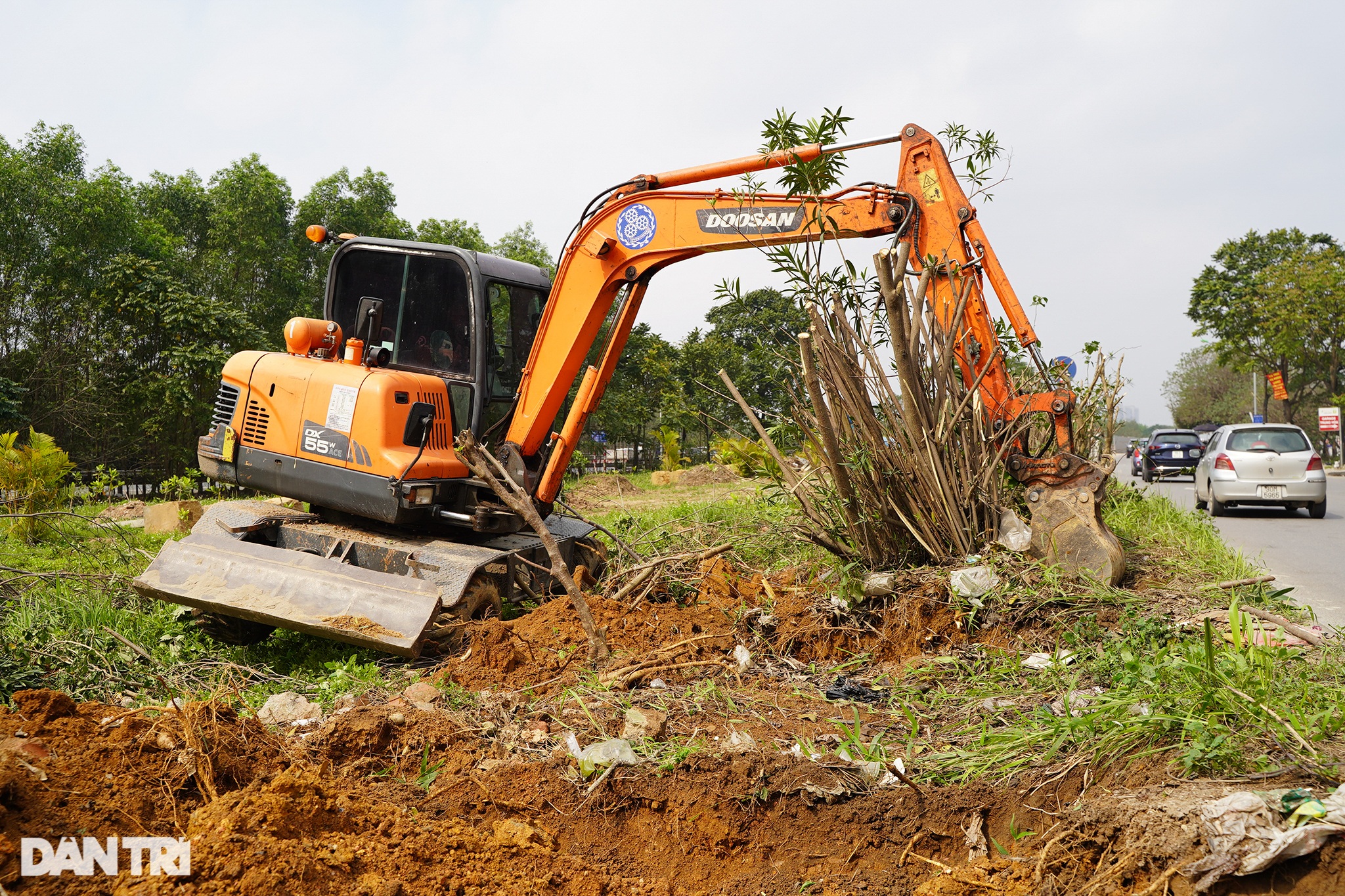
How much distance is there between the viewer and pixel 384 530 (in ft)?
21.4

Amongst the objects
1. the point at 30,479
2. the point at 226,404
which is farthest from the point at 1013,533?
the point at 30,479

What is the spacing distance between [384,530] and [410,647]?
5.33 ft

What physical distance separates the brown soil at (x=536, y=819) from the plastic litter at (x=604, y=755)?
→ 0.21ft

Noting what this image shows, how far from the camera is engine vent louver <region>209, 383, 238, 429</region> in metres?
6.75

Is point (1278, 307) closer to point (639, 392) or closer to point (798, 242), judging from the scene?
point (639, 392)

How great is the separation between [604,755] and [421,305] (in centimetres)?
413

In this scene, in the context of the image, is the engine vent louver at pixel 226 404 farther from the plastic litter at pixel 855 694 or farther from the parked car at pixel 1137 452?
the parked car at pixel 1137 452

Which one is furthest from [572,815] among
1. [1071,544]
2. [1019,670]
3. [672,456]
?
[672,456]

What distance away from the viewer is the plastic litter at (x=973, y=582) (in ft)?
16.8

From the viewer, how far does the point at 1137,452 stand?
25688mm

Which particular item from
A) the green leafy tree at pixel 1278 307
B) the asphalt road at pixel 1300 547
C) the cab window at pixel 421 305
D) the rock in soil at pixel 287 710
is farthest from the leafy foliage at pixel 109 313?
the green leafy tree at pixel 1278 307

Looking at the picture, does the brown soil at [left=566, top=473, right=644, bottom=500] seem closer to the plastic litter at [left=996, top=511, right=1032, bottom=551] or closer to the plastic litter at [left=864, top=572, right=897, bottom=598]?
the plastic litter at [left=864, top=572, right=897, bottom=598]

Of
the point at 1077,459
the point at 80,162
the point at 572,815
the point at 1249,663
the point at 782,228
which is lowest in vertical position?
the point at 572,815

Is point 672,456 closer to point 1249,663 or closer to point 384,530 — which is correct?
point 384,530
